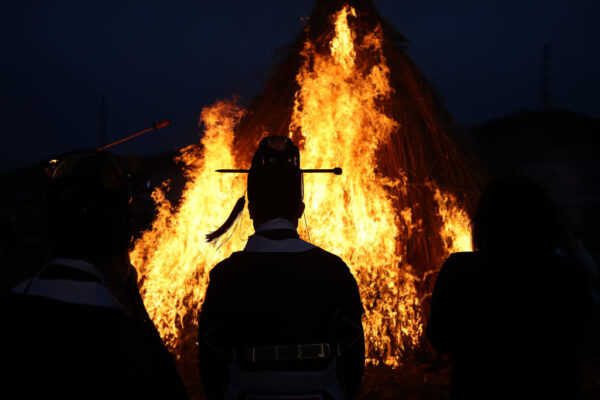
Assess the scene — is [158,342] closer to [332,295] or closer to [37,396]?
[37,396]

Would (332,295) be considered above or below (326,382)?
above

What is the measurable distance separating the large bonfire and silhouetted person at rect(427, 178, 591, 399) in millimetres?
3067

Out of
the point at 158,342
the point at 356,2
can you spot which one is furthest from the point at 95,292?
the point at 356,2

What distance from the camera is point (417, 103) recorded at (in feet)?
18.3

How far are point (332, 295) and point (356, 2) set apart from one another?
5144mm

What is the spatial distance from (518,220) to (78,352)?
1.89 meters

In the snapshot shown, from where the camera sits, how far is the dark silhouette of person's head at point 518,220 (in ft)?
5.89

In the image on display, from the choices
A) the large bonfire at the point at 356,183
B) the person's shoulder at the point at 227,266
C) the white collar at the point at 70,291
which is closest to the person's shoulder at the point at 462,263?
the person's shoulder at the point at 227,266

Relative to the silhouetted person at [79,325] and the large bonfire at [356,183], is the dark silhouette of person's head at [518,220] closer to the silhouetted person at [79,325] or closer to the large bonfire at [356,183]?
the silhouetted person at [79,325]

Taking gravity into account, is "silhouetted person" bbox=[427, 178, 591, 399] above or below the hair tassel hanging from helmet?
below

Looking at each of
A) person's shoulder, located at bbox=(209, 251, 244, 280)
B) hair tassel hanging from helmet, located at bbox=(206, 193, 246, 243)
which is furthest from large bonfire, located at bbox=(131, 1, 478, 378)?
person's shoulder, located at bbox=(209, 251, 244, 280)

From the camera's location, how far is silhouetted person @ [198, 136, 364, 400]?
5.61ft

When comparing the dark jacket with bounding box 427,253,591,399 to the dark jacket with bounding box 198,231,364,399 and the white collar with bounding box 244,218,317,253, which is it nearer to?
the dark jacket with bounding box 198,231,364,399

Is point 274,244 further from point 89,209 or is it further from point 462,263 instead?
point 462,263
